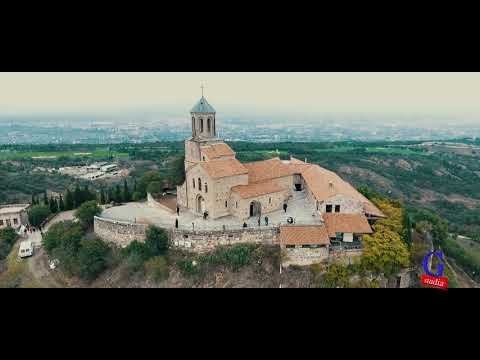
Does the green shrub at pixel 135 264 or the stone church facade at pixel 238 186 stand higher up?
the stone church facade at pixel 238 186

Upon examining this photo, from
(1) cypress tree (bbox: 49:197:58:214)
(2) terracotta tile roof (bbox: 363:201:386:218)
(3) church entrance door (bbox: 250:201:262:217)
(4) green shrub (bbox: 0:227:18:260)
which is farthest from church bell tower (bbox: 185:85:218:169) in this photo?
(4) green shrub (bbox: 0:227:18:260)

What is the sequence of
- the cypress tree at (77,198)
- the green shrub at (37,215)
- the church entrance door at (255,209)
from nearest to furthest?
the church entrance door at (255,209) < the green shrub at (37,215) < the cypress tree at (77,198)

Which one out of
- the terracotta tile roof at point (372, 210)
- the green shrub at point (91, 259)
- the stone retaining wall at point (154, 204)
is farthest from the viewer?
the stone retaining wall at point (154, 204)

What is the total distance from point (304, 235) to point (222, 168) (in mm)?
8685

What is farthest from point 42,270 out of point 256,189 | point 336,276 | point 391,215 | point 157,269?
point 391,215

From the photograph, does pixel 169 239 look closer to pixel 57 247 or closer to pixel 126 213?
pixel 126 213

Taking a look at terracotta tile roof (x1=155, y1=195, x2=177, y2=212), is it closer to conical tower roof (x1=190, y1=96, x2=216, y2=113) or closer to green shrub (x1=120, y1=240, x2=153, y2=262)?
green shrub (x1=120, y1=240, x2=153, y2=262)

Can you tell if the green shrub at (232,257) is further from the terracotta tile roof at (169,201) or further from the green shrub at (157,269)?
the terracotta tile roof at (169,201)

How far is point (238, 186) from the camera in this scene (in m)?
27.6

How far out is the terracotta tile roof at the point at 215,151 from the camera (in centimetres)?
2936

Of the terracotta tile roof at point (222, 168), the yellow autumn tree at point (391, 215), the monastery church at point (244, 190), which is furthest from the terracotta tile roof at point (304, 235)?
the terracotta tile roof at point (222, 168)

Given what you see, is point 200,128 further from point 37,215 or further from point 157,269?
point 37,215

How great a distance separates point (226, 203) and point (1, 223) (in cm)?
2639

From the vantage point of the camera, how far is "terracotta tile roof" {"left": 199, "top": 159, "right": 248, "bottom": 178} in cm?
2661
